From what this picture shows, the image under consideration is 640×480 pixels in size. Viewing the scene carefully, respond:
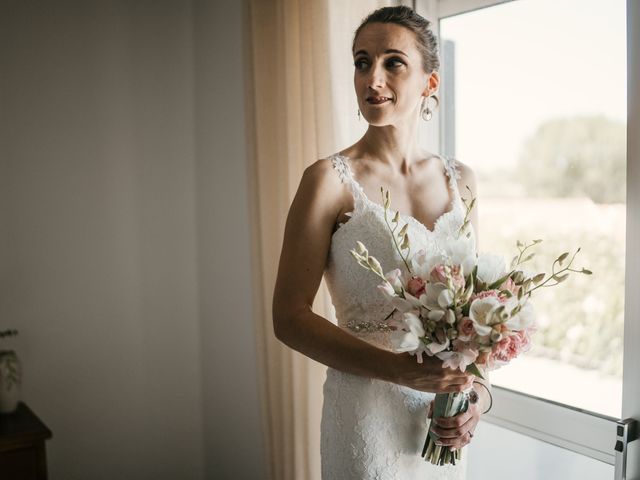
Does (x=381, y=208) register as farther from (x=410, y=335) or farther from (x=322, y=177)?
(x=410, y=335)

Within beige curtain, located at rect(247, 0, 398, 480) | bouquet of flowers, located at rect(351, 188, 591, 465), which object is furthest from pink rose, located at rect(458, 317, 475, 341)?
beige curtain, located at rect(247, 0, 398, 480)

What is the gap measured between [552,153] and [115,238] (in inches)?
73.2

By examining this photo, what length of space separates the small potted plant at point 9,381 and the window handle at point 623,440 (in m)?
2.07

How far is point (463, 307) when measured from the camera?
1253mm

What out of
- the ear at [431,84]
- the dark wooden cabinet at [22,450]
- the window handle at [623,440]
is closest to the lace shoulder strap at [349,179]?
the ear at [431,84]

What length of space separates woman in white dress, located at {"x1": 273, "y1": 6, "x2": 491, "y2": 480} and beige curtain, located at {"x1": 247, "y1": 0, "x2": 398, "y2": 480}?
47cm

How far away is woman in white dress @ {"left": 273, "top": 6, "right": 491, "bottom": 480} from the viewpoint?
157 centimetres

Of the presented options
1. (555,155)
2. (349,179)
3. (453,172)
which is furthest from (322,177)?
(555,155)

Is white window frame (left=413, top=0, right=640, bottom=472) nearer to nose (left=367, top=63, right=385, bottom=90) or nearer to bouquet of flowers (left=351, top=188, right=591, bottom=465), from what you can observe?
bouquet of flowers (left=351, top=188, right=591, bottom=465)

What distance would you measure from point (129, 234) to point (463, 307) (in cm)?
205

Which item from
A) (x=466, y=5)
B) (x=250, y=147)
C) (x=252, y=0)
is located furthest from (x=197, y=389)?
(x=466, y=5)

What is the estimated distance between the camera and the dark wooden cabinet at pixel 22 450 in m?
2.30

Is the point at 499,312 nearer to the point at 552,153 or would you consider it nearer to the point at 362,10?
the point at 552,153

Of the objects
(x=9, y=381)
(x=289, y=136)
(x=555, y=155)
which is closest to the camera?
(x=555, y=155)
